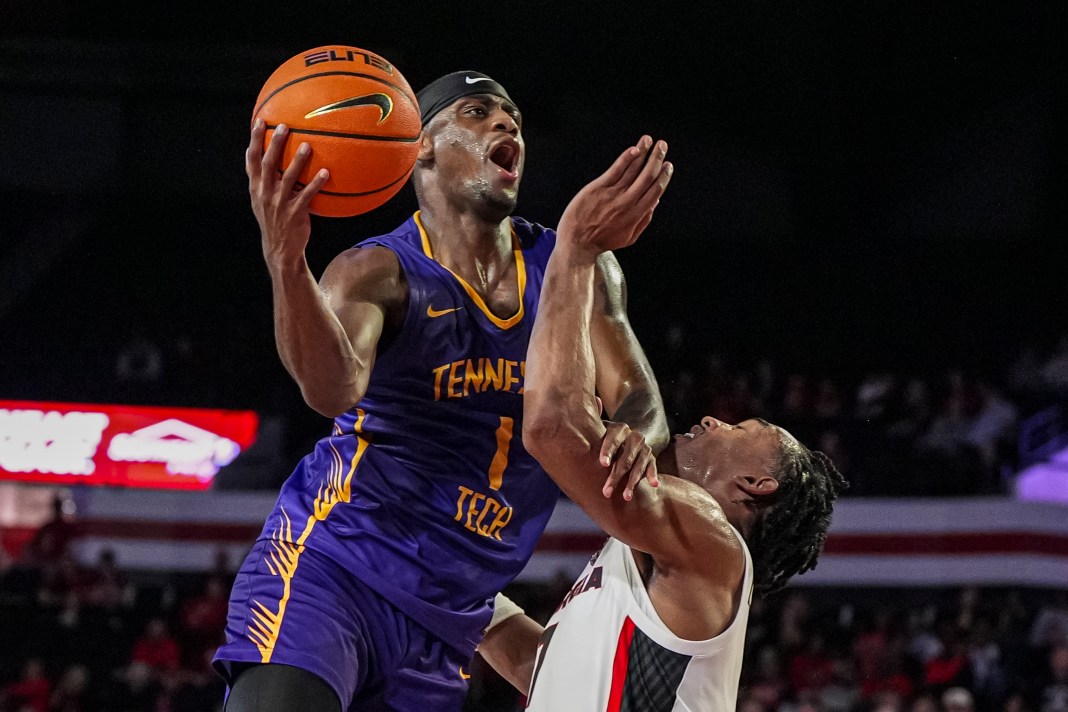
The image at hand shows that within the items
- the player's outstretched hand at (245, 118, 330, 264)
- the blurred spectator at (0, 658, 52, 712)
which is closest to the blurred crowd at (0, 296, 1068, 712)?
the blurred spectator at (0, 658, 52, 712)

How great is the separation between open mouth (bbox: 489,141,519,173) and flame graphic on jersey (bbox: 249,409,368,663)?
0.80m

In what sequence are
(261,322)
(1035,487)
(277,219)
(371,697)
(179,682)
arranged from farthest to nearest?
(261,322)
(1035,487)
(179,682)
(371,697)
(277,219)

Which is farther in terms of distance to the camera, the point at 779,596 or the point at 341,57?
the point at 779,596

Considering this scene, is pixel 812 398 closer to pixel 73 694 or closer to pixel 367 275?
pixel 73 694

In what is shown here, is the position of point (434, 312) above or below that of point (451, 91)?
below

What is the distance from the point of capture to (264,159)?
2721 mm

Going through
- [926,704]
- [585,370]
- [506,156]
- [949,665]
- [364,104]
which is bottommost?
[949,665]

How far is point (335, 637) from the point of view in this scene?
313 cm

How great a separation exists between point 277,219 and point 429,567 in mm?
1077

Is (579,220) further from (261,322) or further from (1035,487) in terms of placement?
(261,322)

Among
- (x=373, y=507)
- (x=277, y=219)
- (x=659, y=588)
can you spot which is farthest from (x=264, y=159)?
(x=659, y=588)

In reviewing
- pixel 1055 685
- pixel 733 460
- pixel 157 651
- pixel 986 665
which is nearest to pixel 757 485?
pixel 733 460

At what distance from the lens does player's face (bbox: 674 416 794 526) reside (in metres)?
3.17

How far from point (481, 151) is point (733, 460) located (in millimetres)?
1122
